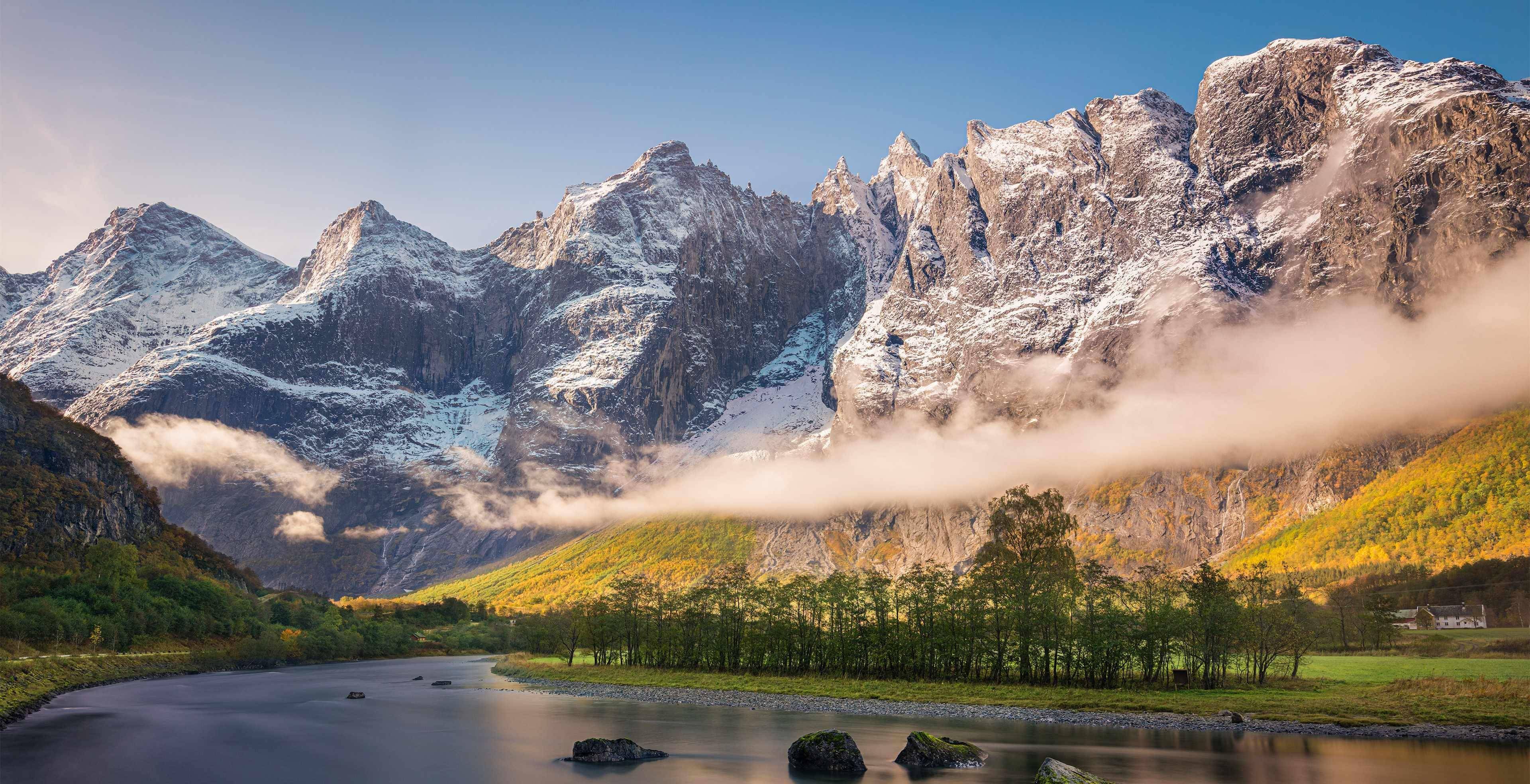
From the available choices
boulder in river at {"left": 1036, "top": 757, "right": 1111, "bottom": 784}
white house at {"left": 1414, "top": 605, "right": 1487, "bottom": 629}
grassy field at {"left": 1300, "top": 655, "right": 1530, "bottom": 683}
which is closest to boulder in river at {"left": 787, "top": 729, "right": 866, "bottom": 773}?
boulder in river at {"left": 1036, "top": 757, "right": 1111, "bottom": 784}

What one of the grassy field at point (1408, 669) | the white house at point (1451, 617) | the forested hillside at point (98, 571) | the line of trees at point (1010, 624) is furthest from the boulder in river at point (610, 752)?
the white house at point (1451, 617)

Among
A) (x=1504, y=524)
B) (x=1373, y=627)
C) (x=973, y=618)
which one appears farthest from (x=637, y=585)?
(x=1504, y=524)

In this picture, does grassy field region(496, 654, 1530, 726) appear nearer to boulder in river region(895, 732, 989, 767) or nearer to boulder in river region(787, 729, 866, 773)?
boulder in river region(895, 732, 989, 767)

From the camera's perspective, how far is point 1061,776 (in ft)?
117

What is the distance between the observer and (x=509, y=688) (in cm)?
10975

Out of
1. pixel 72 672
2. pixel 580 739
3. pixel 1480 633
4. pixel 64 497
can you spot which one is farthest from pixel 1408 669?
pixel 64 497

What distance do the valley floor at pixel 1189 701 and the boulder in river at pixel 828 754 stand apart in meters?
27.9

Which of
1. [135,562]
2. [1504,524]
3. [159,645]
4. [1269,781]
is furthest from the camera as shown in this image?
[1504,524]

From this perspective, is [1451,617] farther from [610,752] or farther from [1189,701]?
[610,752]

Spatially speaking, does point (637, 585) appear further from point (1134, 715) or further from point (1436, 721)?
point (1436, 721)

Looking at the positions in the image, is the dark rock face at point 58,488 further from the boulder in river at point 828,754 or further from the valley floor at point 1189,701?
the boulder in river at point 828,754

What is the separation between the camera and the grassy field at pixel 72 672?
77.2 meters

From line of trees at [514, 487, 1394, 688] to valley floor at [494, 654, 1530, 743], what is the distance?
4.00m

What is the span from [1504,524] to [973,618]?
153143 mm
